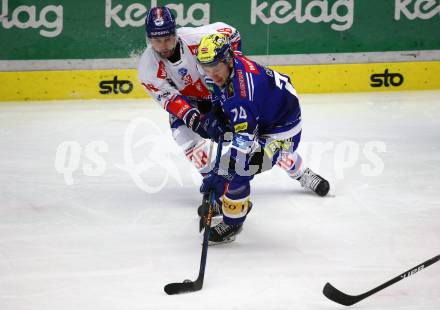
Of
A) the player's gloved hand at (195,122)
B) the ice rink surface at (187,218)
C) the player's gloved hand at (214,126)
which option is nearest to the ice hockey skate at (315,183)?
the ice rink surface at (187,218)

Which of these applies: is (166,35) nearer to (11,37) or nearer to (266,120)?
(266,120)

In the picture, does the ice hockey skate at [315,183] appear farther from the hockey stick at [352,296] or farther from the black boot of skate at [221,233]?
the hockey stick at [352,296]

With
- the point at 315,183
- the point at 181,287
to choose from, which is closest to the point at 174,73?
the point at 315,183

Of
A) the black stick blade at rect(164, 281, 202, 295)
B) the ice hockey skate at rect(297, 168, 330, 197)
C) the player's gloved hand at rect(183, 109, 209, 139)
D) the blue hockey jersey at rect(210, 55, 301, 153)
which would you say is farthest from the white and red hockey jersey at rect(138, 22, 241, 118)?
the black stick blade at rect(164, 281, 202, 295)

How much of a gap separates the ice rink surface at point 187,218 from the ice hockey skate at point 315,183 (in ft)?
0.16

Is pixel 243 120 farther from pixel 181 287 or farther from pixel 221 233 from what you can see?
pixel 181 287

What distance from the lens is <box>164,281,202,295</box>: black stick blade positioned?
338 centimetres

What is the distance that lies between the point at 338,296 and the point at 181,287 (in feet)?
1.93

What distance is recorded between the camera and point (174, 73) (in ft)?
15.4

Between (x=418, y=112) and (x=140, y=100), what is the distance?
2.30 metres

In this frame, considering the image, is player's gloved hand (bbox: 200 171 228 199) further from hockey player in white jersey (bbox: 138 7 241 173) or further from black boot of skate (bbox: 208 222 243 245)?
hockey player in white jersey (bbox: 138 7 241 173)

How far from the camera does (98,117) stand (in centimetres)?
702

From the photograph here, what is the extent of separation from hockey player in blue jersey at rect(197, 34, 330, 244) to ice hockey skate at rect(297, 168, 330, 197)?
0.49 metres

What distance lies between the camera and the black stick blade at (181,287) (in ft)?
11.1
